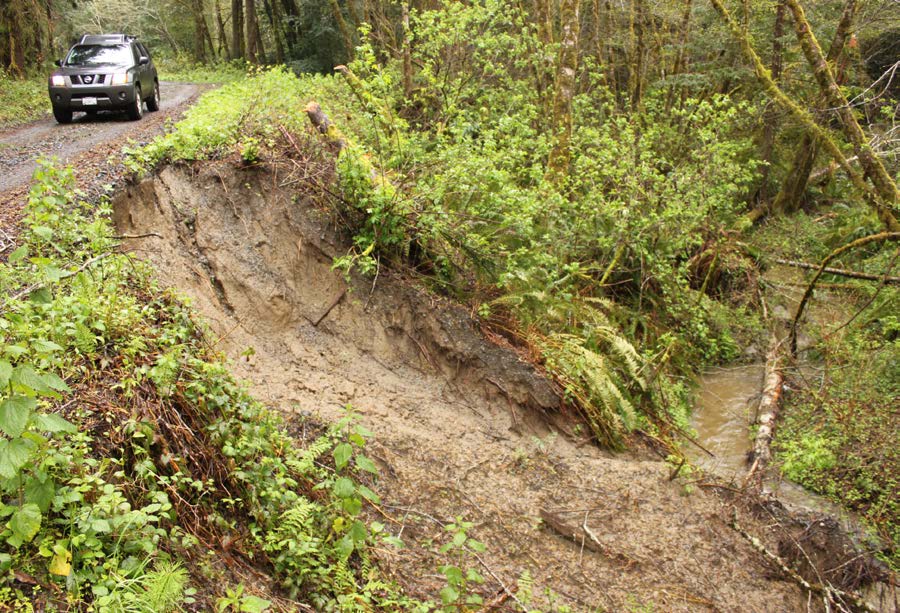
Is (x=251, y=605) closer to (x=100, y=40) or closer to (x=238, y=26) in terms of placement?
(x=100, y=40)

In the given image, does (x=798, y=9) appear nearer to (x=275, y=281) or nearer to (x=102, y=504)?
(x=275, y=281)

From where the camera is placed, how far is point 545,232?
997 centimetres

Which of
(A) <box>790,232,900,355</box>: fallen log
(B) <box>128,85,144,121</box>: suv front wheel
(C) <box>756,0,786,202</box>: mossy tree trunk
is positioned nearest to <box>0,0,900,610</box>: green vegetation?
(C) <box>756,0,786,202</box>: mossy tree trunk

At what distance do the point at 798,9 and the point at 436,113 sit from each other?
6.64 m

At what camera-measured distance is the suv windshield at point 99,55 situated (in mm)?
13688

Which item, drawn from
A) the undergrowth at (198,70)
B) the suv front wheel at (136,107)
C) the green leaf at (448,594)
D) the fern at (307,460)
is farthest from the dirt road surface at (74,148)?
the undergrowth at (198,70)

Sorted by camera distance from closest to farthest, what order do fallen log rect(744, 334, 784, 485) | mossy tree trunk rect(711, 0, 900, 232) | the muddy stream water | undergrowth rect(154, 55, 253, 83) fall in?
1. the muddy stream water
2. fallen log rect(744, 334, 784, 485)
3. mossy tree trunk rect(711, 0, 900, 232)
4. undergrowth rect(154, 55, 253, 83)

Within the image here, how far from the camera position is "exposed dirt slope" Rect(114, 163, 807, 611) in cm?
582

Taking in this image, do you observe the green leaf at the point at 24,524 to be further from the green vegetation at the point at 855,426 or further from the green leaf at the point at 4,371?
the green vegetation at the point at 855,426

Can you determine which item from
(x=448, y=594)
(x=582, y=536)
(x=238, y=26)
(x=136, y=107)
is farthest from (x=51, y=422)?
(x=238, y=26)

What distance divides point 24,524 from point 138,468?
2.62 ft

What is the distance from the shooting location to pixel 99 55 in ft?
45.7

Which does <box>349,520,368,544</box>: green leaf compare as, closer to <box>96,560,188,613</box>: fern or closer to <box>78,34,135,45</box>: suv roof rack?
<box>96,560,188,613</box>: fern

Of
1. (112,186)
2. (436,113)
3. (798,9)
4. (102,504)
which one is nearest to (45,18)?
(436,113)
